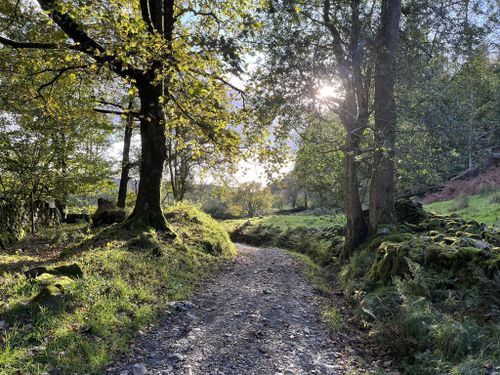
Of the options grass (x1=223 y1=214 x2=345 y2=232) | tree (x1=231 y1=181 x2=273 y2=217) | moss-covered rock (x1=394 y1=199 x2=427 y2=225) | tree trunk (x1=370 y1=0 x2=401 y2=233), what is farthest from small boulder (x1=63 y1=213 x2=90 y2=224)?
tree (x1=231 y1=181 x2=273 y2=217)

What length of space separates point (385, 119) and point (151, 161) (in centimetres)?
777

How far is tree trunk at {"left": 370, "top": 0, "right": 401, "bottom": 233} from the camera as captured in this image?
9.90 metres

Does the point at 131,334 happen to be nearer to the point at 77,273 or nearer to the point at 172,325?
the point at 172,325

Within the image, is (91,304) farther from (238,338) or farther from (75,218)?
(75,218)

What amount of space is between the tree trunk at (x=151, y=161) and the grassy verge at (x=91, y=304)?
173 cm

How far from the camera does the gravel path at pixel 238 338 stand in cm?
493

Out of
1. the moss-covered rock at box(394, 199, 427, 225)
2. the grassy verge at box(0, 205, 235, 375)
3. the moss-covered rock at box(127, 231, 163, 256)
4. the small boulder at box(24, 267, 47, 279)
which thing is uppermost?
the moss-covered rock at box(394, 199, 427, 225)

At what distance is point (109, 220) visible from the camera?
56.3ft

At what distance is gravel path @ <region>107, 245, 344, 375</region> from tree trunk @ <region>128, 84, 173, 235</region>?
3892 millimetres

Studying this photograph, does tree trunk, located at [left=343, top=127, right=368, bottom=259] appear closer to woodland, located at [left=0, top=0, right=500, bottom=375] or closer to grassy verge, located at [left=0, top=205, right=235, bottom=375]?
woodland, located at [left=0, top=0, right=500, bottom=375]

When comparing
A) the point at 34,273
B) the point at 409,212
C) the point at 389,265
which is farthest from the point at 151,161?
the point at 409,212

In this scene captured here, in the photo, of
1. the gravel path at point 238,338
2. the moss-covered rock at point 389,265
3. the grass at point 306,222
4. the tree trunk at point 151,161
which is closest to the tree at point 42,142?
the tree trunk at point 151,161

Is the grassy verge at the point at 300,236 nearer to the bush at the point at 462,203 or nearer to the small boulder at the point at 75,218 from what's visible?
the bush at the point at 462,203

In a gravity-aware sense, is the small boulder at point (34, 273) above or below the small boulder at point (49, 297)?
above
